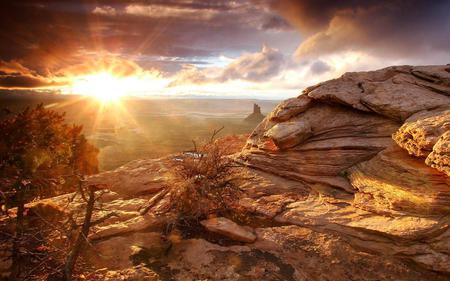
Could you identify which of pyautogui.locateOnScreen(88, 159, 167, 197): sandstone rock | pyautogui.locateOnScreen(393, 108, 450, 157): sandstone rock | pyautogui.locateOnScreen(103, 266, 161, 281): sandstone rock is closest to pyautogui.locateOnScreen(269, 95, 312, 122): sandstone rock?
pyautogui.locateOnScreen(393, 108, 450, 157): sandstone rock

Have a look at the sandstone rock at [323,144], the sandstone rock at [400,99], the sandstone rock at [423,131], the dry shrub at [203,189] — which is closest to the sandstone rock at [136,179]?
the dry shrub at [203,189]

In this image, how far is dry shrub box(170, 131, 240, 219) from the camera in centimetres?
1084

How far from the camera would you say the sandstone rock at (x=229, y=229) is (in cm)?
961

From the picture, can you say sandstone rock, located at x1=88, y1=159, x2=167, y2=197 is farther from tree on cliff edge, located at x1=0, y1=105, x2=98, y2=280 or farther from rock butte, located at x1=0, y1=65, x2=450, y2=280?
tree on cliff edge, located at x1=0, y1=105, x2=98, y2=280

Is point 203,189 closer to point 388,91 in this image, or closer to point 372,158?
point 372,158

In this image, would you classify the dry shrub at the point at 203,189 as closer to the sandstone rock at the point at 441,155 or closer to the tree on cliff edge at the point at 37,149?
the sandstone rock at the point at 441,155

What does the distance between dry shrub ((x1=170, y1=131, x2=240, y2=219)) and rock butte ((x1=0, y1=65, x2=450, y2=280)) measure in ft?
2.20

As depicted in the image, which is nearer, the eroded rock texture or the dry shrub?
the eroded rock texture

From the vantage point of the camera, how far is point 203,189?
11.1m

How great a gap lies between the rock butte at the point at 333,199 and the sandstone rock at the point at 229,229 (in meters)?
0.04

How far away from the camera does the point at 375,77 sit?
1673cm

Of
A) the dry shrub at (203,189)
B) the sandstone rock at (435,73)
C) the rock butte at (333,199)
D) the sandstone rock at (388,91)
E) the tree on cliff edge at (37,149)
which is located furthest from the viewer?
the tree on cliff edge at (37,149)

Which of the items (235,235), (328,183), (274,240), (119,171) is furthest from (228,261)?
(119,171)

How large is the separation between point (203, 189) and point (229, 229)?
1914mm
